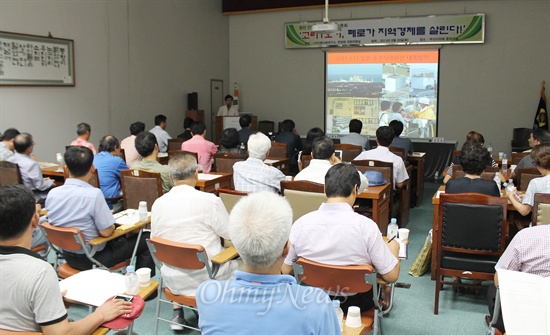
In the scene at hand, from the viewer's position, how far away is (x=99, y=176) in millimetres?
4809

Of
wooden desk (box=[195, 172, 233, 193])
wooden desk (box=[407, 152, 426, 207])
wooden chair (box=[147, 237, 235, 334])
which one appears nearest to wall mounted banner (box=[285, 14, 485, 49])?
wooden desk (box=[407, 152, 426, 207])

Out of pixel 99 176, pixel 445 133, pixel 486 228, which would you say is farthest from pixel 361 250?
pixel 445 133

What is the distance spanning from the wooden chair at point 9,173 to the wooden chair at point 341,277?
3.59 meters

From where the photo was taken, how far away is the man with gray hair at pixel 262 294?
4.65ft

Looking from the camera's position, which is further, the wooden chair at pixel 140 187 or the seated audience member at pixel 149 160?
the seated audience member at pixel 149 160

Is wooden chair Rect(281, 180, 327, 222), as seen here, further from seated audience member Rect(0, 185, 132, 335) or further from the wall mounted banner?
the wall mounted banner

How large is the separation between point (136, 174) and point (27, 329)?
8.48 ft

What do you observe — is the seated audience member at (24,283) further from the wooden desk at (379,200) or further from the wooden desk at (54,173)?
the wooden desk at (54,173)

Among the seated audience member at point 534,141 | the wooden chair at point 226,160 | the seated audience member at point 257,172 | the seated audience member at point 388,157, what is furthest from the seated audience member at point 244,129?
the seated audience member at point 534,141

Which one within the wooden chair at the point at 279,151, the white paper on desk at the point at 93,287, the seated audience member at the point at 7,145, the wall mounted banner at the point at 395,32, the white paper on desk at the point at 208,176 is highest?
the wall mounted banner at the point at 395,32

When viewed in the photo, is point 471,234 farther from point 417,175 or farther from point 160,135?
point 160,135

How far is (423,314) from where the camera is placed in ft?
11.9

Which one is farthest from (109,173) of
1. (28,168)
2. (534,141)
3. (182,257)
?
(534,141)

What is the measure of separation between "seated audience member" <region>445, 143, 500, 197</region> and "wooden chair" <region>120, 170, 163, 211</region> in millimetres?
2356
